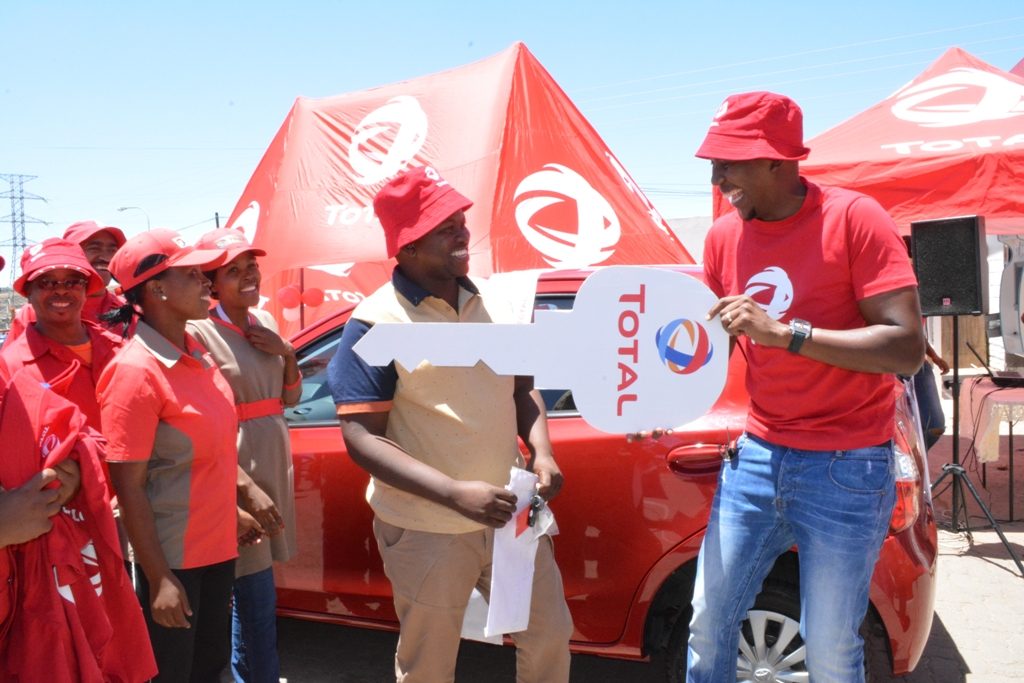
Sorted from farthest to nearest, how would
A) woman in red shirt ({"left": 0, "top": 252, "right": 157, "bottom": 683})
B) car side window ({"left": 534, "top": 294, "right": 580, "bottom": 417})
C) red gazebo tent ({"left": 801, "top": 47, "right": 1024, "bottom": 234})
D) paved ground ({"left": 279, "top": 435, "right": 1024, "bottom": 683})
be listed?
red gazebo tent ({"left": 801, "top": 47, "right": 1024, "bottom": 234})
paved ground ({"left": 279, "top": 435, "right": 1024, "bottom": 683})
car side window ({"left": 534, "top": 294, "right": 580, "bottom": 417})
woman in red shirt ({"left": 0, "top": 252, "right": 157, "bottom": 683})

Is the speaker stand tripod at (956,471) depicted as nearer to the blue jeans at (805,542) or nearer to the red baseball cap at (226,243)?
the blue jeans at (805,542)

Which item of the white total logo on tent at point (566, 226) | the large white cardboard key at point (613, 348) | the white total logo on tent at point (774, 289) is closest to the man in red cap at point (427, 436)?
the large white cardboard key at point (613, 348)

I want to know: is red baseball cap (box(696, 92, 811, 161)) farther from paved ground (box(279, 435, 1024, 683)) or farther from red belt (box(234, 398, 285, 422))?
paved ground (box(279, 435, 1024, 683))

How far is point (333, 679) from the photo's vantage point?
3.91 m

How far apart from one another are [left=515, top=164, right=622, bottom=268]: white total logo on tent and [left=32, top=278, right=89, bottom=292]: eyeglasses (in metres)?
4.33

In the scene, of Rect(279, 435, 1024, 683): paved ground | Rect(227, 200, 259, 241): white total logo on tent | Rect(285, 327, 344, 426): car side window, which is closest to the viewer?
Rect(285, 327, 344, 426): car side window

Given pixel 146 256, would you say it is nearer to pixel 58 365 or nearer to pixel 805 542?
pixel 58 365

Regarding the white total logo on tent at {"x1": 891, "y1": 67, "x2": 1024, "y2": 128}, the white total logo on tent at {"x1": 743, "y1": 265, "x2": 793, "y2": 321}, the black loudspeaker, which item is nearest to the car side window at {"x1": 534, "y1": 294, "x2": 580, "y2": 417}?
the white total logo on tent at {"x1": 743, "y1": 265, "x2": 793, "y2": 321}

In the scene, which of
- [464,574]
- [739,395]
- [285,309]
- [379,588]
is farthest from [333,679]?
[285,309]

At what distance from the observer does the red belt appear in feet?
9.87

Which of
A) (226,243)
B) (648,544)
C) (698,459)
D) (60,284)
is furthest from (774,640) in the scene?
(60,284)

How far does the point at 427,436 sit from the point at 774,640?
1.51 m

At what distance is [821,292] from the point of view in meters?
2.16

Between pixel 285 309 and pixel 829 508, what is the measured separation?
698 cm
